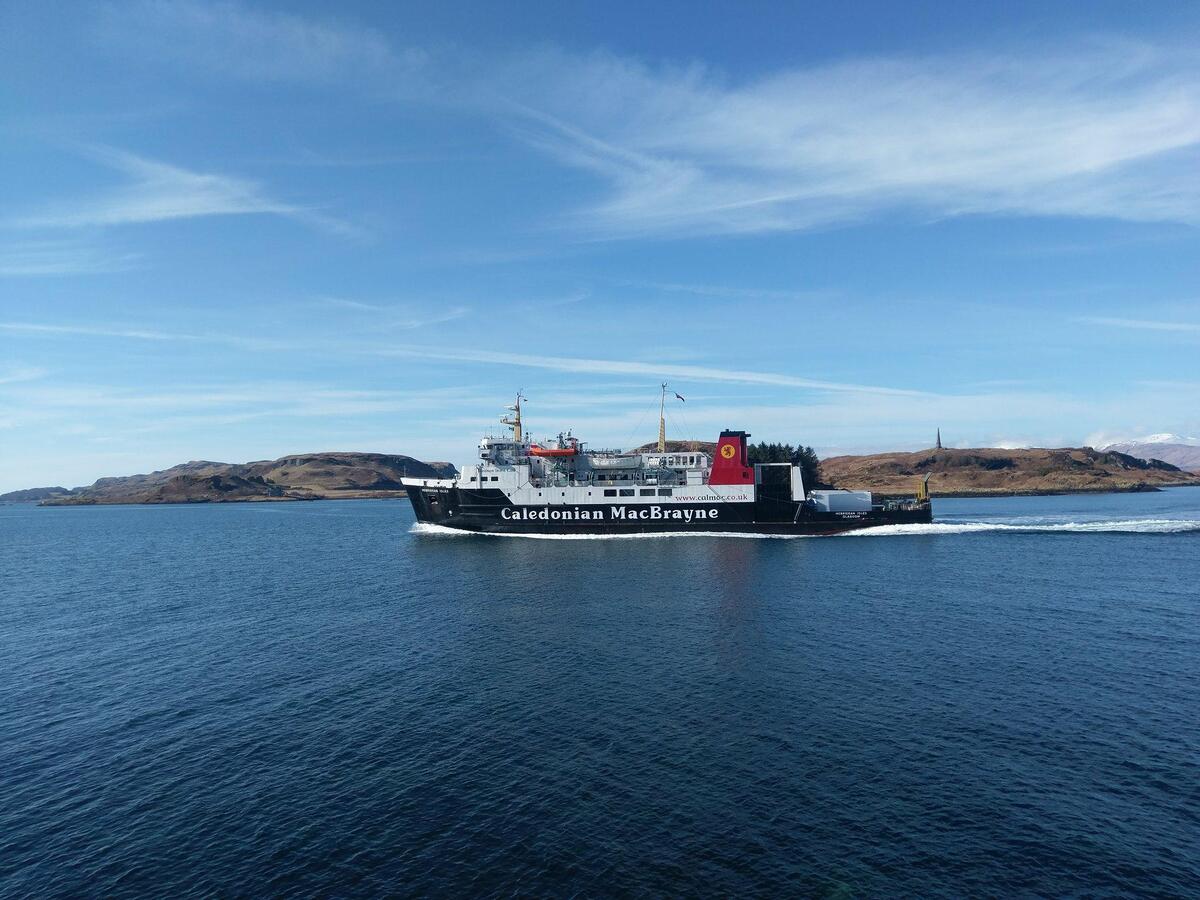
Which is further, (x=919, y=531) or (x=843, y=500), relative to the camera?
(x=843, y=500)

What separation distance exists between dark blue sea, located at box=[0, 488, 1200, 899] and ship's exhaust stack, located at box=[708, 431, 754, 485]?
31.6 metres

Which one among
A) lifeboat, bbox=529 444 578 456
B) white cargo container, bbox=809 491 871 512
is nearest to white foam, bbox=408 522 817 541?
white cargo container, bbox=809 491 871 512

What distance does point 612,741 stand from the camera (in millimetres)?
26062

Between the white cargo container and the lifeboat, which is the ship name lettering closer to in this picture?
the lifeboat

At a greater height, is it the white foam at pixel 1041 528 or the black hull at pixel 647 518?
the black hull at pixel 647 518

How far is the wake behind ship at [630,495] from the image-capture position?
87.1m

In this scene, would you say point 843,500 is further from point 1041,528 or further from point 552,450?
point 552,450

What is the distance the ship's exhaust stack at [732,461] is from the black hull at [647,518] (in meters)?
3.43

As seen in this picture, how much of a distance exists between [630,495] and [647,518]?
4001mm

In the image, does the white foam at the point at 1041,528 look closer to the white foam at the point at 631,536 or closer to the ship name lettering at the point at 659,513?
the white foam at the point at 631,536

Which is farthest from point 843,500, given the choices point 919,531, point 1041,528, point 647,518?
point 647,518

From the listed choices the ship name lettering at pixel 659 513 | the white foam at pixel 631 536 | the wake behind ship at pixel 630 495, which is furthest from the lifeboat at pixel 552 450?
the white foam at pixel 631 536

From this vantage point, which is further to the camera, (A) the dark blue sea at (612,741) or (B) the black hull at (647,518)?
(B) the black hull at (647,518)

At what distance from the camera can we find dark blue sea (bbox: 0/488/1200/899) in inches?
730
